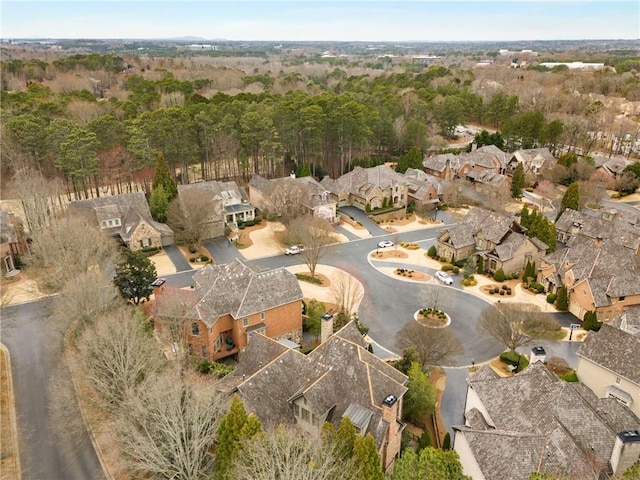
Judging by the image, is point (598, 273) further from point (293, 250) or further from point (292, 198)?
point (292, 198)

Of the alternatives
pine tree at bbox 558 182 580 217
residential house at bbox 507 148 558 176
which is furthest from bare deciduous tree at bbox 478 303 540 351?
residential house at bbox 507 148 558 176

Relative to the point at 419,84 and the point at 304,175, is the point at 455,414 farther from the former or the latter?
the point at 419,84

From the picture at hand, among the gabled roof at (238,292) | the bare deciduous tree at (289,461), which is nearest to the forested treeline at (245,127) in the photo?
the gabled roof at (238,292)

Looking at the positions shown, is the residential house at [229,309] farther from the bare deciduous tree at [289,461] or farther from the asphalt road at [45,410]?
the bare deciduous tree at [289,461]

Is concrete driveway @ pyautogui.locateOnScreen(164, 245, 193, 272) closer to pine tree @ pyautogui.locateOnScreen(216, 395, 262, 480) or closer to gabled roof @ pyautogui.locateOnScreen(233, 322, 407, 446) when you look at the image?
gabled roof @ pyautogui.locateOnScreen(233, 322, 407, 446)

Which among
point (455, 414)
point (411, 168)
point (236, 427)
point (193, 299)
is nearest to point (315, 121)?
point (411, 168)
